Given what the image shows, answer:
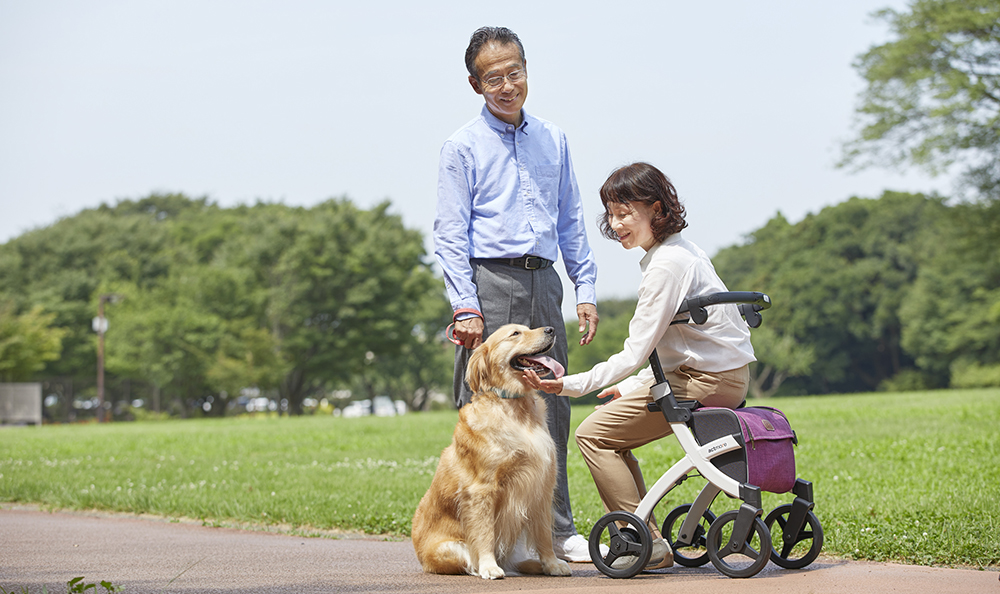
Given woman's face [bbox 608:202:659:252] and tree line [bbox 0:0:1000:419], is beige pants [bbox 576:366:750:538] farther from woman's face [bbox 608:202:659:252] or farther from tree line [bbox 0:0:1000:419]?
tree line [bbox 0:0:1000:419]

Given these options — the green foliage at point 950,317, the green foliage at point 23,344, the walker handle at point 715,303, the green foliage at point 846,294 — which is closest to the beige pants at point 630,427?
the walker handle at point 715,303

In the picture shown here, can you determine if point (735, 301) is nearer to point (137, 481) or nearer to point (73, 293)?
point (137, 481)

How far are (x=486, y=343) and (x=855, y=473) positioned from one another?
195 inches

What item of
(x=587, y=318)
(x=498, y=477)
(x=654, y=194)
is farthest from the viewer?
(x=587, y=318)

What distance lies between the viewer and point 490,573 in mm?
4117

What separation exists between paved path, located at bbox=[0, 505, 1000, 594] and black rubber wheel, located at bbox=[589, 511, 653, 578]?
0.20ft

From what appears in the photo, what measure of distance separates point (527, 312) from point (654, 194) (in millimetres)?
981

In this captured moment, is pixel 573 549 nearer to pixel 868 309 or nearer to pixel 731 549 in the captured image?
pixel 731 549

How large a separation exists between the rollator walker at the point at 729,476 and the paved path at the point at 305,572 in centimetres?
11

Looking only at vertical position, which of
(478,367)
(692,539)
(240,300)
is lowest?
(692,539)

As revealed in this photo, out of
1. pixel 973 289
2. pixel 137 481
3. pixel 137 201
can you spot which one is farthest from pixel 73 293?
pixel 973 289

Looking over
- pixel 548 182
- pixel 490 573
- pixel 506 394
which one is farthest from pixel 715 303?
pixel 490 573

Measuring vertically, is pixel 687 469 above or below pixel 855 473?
above

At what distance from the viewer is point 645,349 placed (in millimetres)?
4020
